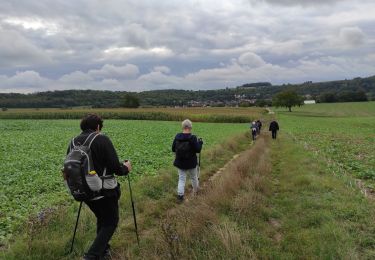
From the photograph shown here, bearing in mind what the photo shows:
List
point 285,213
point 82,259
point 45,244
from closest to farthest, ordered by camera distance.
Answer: point 82,259 < point 45,244 < point 285,213

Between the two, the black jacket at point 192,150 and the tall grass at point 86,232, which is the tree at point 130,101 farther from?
the black jacket at point 192,150

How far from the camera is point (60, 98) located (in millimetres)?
137875

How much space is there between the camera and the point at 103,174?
5.41 meters

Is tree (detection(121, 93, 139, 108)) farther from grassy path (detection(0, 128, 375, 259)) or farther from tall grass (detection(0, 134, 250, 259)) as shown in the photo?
tall grass (detection(0, 134, 250, 259))

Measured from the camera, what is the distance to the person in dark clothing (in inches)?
208

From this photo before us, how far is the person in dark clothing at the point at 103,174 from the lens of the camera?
529 centimetres

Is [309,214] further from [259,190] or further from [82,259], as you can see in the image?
[82,259]

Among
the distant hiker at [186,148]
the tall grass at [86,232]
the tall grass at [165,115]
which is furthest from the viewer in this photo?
the tall grass at [165,115]

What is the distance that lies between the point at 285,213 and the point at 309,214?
24.6 inches

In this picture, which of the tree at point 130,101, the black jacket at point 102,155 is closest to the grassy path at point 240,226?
the black jacket at point 102,155

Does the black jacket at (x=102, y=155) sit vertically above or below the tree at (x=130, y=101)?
above

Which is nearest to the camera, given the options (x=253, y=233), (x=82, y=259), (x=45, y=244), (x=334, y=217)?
(x=82, y=259)

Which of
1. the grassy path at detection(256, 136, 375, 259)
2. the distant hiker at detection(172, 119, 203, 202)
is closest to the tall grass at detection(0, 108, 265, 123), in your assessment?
the grassy path at detection(256, 136, 375, 259)

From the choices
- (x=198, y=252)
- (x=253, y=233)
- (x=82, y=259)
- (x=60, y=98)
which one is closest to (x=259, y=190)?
(x=253, y=233)
